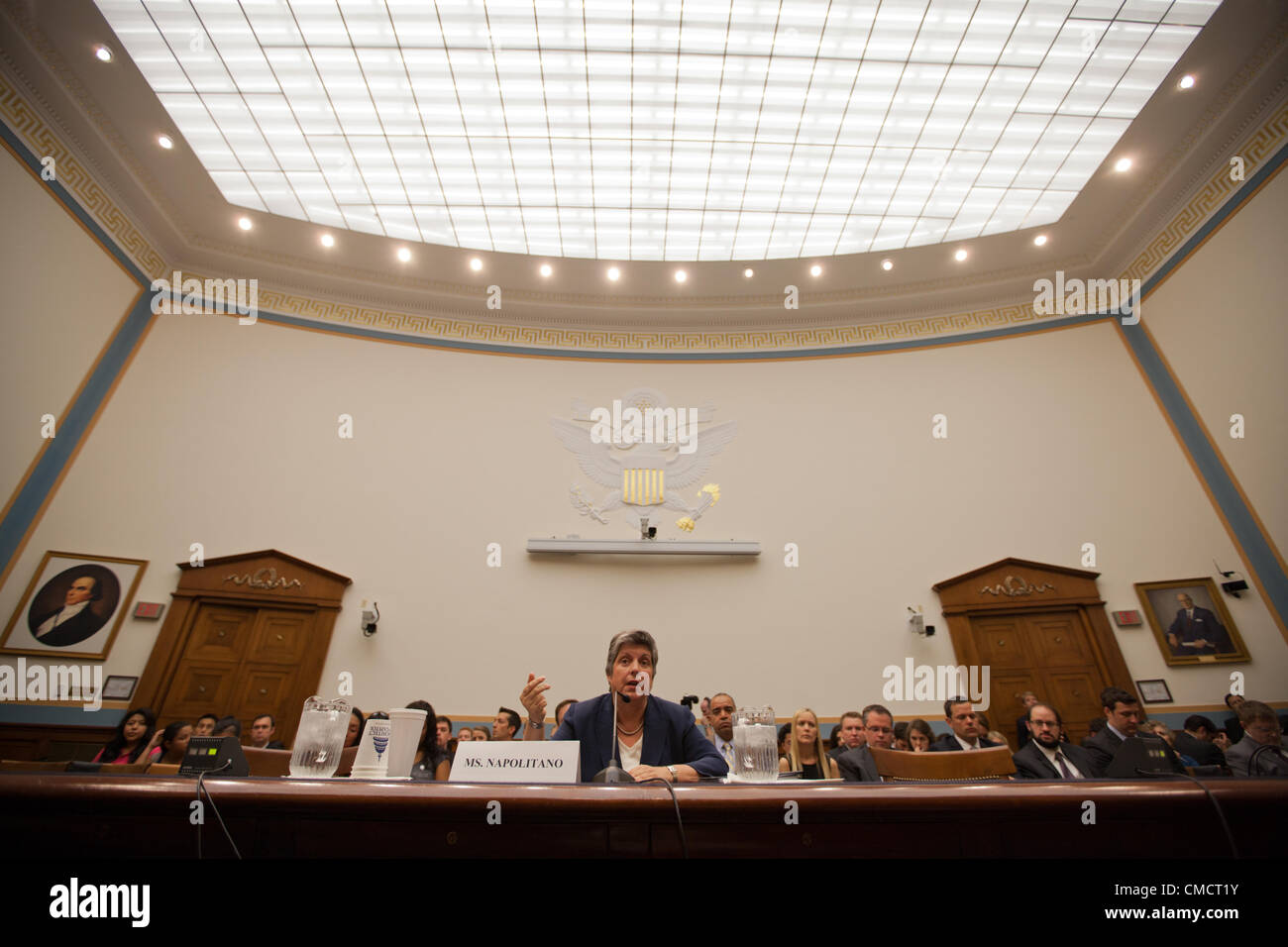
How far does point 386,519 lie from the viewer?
25.0ft

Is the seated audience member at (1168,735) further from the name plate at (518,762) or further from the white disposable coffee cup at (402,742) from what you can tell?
the white disposable coffee cup at (402,742)

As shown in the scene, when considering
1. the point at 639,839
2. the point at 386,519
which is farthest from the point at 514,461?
the point at 639,839

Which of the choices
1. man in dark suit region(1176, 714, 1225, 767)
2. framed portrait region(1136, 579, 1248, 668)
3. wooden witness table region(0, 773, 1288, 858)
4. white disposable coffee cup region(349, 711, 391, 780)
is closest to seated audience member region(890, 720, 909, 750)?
man in dark suit region(1176, 714, 1225, 767)

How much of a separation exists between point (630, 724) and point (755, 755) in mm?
683

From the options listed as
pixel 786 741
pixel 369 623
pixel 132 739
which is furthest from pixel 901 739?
pixel 132 739

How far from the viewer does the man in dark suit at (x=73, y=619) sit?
236 inches

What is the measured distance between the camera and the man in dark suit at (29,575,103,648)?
19.7ft

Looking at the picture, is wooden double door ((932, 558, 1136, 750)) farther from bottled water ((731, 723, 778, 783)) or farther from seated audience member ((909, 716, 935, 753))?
bottled water ((731, 723, 778, 783))

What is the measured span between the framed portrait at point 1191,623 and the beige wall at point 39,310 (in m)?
12.7

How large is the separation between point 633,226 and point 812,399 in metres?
3.64

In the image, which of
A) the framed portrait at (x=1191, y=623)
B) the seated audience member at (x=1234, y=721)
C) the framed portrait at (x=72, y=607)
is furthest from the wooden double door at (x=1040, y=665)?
the framed portrait at (x=72, y=607)

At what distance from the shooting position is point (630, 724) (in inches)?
91.6
